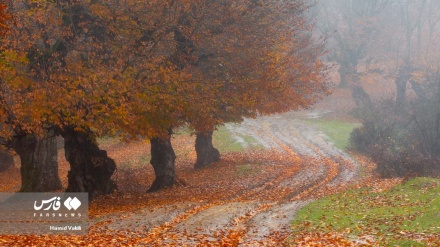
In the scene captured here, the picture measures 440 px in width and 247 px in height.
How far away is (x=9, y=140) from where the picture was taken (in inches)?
938

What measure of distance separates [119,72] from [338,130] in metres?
35.3

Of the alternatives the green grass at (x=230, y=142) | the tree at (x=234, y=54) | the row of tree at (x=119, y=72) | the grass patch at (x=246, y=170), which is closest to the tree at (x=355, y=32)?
the green grass at (x=230, y=142)

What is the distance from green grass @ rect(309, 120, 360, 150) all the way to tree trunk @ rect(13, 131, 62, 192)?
23564mm

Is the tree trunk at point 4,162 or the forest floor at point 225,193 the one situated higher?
the tree trunk at point 4,162

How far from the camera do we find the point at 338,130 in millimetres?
51062

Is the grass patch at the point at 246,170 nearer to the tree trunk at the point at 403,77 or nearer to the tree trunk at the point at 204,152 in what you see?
the tree trunk at the point at 204,152

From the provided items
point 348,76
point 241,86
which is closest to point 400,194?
point 241,86

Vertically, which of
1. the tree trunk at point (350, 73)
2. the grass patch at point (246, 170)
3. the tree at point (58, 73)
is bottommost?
the grass patch at point (246, 170)

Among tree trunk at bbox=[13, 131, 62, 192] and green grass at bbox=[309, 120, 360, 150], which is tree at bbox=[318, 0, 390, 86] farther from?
tree trunk at bbox=[13, 131, 62, 192]

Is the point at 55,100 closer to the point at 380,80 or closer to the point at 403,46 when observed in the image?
the point at 403,46

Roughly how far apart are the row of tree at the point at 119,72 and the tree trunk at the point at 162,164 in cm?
5

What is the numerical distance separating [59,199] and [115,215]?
12.4 feet

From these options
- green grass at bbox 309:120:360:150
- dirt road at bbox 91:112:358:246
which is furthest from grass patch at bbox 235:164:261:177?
green grass at bbox 309:120:360:150

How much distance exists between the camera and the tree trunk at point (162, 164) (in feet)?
84.1
